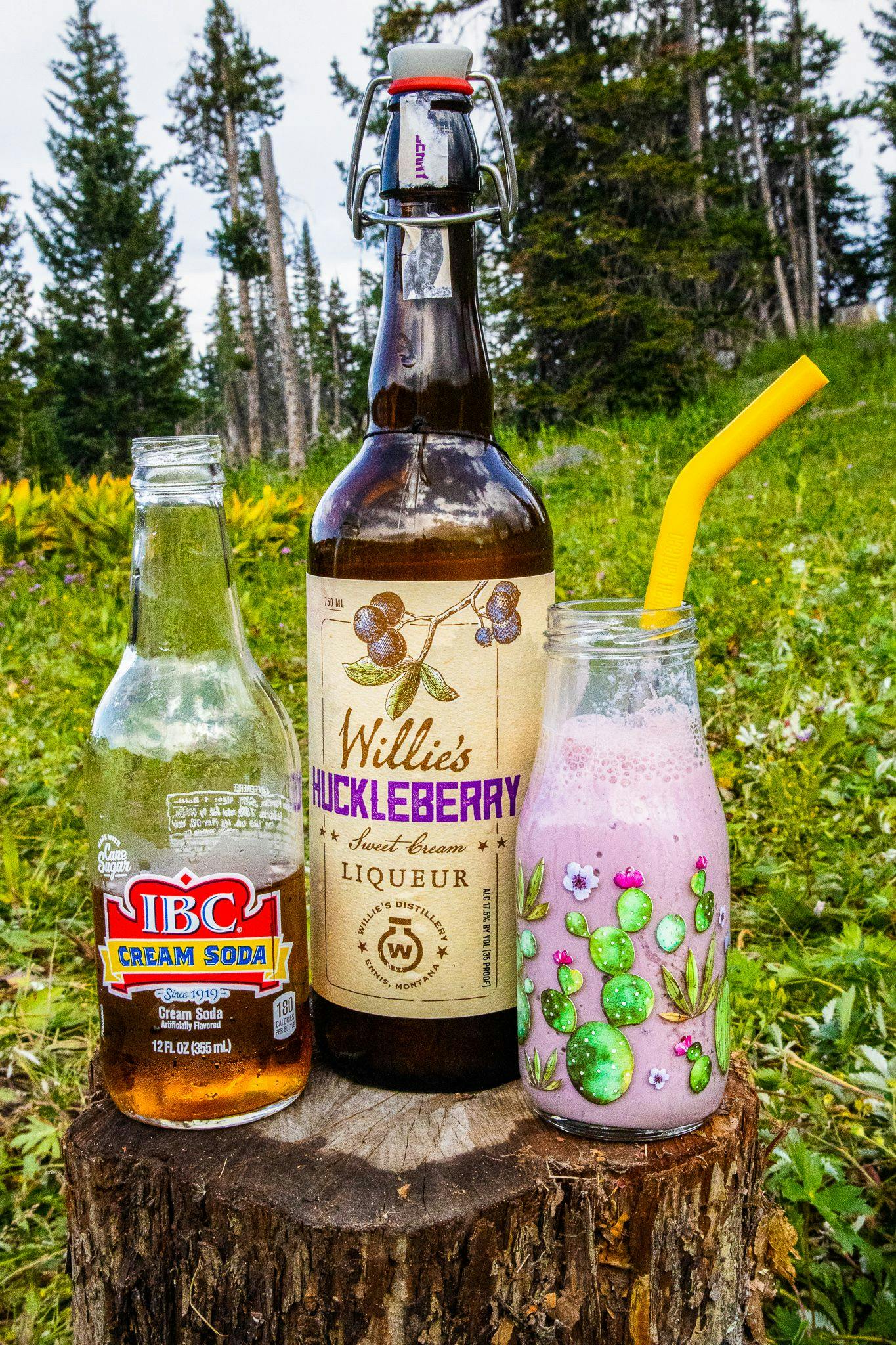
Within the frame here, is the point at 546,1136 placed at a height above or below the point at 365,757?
below

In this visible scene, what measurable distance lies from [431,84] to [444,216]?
0.44 ft

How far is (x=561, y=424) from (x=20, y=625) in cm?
768

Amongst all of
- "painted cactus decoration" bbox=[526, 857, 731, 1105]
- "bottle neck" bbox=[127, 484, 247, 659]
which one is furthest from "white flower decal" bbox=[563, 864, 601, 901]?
"bottle neck" bbox=[127, 484, 247, 659]

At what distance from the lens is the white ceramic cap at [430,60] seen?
1.15 m

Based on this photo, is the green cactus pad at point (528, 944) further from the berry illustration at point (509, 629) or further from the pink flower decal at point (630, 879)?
the berry illustration at point (509, 629)

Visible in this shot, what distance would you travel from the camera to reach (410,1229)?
1037 mm

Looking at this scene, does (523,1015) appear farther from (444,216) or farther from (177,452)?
(444,216)

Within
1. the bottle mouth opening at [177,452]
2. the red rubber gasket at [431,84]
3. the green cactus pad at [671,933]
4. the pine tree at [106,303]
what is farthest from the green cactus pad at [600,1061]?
the pine tree at [106,303]

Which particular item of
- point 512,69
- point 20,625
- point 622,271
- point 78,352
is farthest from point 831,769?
point 78,352

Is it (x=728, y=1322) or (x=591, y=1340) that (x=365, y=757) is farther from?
(x=728, y=1322)

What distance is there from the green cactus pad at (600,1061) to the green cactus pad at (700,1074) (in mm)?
70

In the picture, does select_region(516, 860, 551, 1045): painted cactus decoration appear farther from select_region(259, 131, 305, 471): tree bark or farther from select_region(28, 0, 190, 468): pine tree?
select_region(28, 0, 190, 468): pine tree

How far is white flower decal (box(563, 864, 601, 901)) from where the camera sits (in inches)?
42.1

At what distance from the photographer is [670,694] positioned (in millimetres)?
1104
